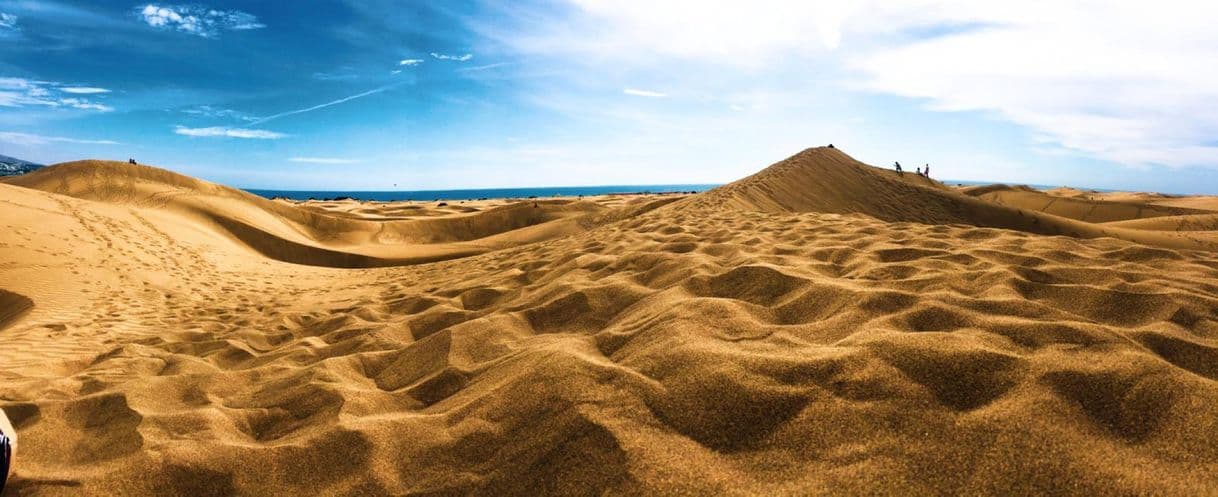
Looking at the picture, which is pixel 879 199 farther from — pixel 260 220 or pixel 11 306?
pixel 11 306

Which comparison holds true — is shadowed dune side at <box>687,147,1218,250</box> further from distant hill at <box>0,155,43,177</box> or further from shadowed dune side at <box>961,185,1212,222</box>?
distant hill at <box>0,155,43,177</box>

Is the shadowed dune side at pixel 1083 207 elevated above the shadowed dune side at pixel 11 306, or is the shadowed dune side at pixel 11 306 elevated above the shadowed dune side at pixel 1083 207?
the shadowed dune side at pixel 1083 207

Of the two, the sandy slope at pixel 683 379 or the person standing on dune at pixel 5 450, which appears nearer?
the sandy slope at pixel 683 379

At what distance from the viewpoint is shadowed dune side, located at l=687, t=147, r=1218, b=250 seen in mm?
9891

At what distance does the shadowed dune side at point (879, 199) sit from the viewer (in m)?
9.89

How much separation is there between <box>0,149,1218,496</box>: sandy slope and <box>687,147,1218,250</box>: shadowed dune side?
18.1 feet

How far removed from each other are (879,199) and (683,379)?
12.1 metres

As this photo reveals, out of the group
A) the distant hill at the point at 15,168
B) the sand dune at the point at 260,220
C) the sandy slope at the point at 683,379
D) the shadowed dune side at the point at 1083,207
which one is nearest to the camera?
the sandy slope at the point at 683,379

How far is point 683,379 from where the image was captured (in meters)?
1.90

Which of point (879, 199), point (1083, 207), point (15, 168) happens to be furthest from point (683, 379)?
point (15, 168)

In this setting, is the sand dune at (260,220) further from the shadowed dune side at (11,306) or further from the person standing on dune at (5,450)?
the person standing on dune at (5,450)

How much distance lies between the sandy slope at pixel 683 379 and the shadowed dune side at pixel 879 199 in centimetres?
550

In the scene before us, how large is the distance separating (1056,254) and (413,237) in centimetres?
1284

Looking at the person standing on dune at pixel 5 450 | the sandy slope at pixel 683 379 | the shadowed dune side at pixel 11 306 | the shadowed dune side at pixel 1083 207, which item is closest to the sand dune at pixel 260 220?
the shadowed dune side at pixel 11 306
